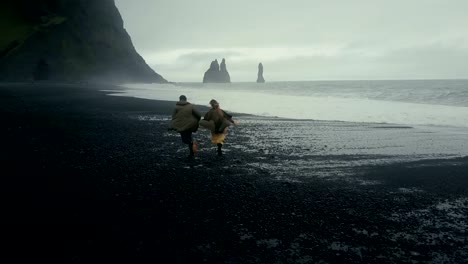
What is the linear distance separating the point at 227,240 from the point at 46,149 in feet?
27.4

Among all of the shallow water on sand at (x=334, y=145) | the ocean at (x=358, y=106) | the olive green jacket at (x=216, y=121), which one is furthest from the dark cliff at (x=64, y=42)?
the olive green jacket at (x=216, y=121)

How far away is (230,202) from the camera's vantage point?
21.6ft

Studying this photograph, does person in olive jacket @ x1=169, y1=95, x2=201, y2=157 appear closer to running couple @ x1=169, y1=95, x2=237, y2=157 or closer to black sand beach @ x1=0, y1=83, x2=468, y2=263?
running couple @ x1=169, y1=95, x2=237, y2=157

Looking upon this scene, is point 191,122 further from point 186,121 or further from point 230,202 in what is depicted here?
point 230,202

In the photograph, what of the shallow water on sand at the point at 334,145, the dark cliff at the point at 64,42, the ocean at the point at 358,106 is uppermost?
the dark cliff at the point at 64,42

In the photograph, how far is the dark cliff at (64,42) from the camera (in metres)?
67.9

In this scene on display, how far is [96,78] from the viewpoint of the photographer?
104 metres

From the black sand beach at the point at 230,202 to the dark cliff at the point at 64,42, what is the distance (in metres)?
63.1

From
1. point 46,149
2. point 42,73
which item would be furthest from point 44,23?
point 46,149

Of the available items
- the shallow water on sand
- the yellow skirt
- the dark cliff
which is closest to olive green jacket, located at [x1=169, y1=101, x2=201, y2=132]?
the yellow skirt

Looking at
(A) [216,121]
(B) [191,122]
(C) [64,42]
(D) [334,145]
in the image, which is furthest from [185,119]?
(C) [64,42]

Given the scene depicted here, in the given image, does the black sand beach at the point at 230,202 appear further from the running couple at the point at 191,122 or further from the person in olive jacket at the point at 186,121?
the person in olive jacket at the point at 186,121

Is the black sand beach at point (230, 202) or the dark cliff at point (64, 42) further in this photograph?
the dark cliff at point (64, 42)

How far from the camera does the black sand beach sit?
184 inches
